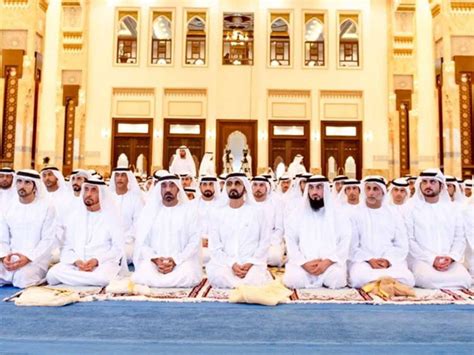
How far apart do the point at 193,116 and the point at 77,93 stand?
2.57m

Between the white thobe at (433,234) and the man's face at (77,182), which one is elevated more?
the man's face at (77,182)

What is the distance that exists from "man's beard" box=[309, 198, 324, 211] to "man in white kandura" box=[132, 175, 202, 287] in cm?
88

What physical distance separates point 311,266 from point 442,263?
94cm

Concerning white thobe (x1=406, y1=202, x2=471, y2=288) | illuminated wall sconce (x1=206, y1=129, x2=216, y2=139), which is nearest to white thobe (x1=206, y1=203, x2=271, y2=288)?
white thobe (x1=406, y1=202, x2=471, y2=288)

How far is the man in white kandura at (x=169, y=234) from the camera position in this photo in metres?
3.61

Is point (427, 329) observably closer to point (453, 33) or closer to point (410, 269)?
point (410, 269)

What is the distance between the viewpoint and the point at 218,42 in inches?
443

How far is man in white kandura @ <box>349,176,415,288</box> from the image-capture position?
3.51 meters

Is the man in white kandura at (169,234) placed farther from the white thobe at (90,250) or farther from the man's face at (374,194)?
the man's face at (374,194)

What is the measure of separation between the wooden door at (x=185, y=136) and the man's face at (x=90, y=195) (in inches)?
294

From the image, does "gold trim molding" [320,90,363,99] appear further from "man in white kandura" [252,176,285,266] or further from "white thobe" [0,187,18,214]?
"white thobe" [0,187,18,214]

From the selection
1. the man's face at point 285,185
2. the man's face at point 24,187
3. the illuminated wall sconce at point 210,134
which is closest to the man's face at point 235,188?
the man's face at point 24,187

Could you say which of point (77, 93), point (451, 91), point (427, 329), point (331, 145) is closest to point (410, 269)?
point (427, 329)

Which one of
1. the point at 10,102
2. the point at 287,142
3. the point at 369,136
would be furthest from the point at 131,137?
the point at 369,136
